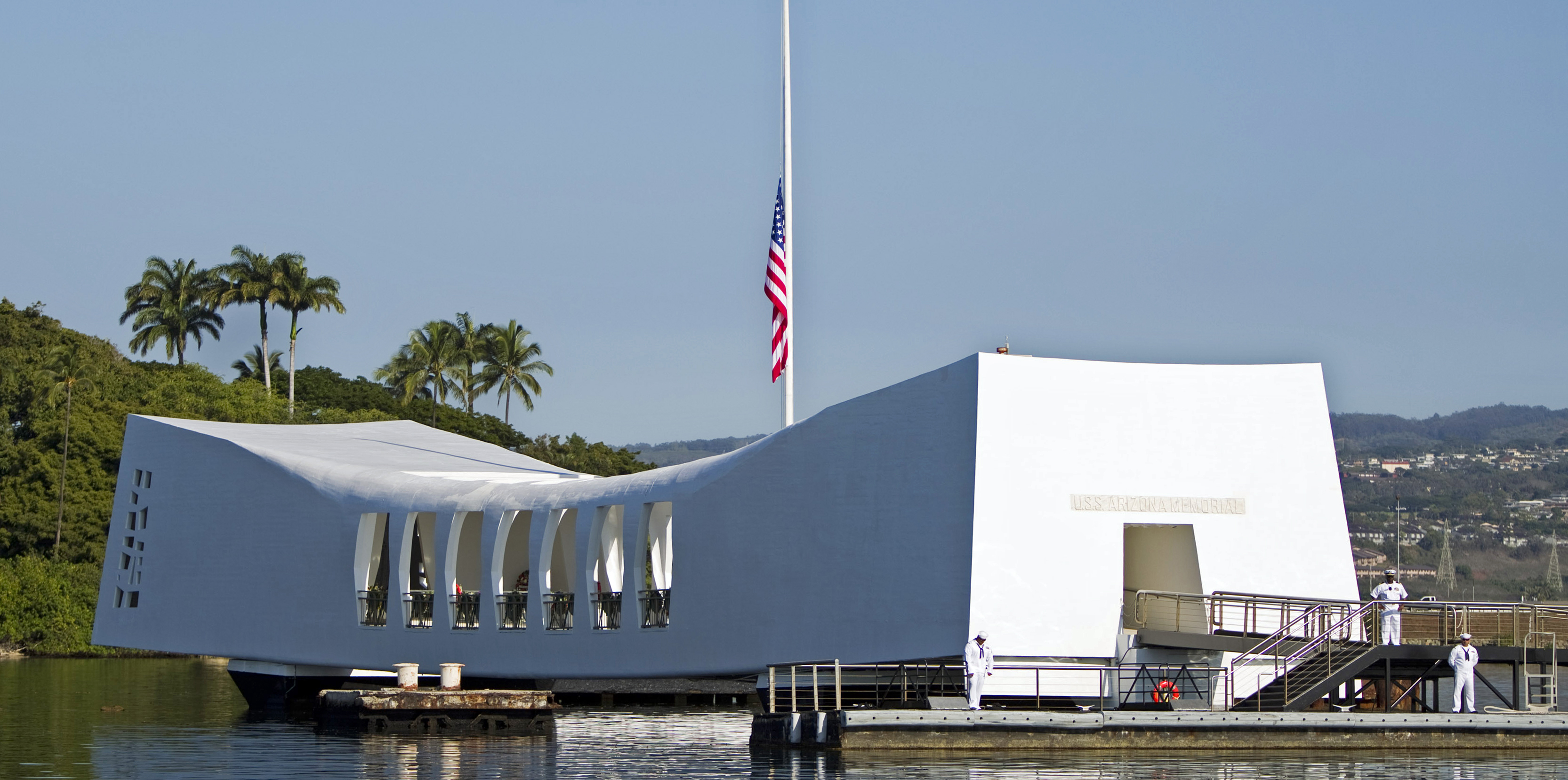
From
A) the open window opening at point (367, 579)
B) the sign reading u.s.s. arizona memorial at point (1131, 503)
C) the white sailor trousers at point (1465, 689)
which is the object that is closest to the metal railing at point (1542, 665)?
the white sailor trousers at point (1465, 689)

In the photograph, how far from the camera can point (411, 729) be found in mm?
29797

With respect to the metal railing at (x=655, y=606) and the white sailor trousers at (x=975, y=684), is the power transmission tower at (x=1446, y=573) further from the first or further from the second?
the white sailor trousers at (x=975, y=684)

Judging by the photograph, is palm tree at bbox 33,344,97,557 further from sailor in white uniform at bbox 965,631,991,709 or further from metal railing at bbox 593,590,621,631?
sailor in white uniform at bbox 965,631,991,709

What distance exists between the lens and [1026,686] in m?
27.3

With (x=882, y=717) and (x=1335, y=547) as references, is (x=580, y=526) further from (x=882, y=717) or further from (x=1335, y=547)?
(x=1335, y=547)

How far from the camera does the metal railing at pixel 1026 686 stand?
87.5 feet

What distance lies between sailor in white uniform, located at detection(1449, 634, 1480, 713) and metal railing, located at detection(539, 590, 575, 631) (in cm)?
1641

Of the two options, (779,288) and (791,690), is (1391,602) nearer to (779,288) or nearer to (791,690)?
(791,690)

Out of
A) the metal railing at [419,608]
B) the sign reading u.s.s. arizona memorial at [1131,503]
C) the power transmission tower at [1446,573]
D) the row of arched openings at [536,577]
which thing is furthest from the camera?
the power transmission tower at [1446,573]

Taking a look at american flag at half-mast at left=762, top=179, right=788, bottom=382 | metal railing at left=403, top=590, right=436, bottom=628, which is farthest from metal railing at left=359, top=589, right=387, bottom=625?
american flag at half-mast at left=762, top=179, right=788, bottom=382

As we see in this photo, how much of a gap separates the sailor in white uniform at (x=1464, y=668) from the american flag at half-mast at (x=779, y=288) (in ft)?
43.6

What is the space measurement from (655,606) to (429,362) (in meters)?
60.2

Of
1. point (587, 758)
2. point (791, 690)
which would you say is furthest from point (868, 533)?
point (587, 758)

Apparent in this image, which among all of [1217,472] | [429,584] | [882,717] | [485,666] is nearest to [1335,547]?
[1217,472]
